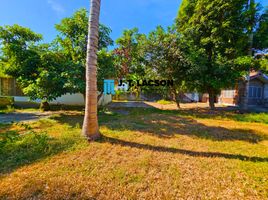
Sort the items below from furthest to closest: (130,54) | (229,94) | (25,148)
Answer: (229,94) < (130,54) < (25,148)

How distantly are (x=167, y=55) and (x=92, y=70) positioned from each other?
773 centimetres

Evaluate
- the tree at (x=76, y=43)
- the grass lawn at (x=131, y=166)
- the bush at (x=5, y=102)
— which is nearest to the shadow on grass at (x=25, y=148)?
the grass lawn at (x=131, y=166)

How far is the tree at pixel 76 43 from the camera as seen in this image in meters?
7.59

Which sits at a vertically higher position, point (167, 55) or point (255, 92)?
point (167, 55)

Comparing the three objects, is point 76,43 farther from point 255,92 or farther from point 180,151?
point 255,92

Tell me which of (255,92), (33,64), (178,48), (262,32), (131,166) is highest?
(262,32)

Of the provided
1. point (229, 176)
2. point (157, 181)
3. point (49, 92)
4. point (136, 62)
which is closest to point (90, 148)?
point (157, 181)

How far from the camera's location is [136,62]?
12.7 m

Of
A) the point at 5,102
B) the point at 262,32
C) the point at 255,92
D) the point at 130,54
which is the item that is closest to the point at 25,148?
the point at 5,102

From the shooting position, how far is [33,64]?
27.6ft

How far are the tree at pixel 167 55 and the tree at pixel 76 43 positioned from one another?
3339 mm

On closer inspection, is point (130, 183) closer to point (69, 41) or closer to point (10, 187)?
point (10, 187)

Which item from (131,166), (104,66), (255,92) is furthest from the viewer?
(255,92)

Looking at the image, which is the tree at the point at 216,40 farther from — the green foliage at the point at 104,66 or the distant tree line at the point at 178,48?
the green foliage at the point at 104,66
